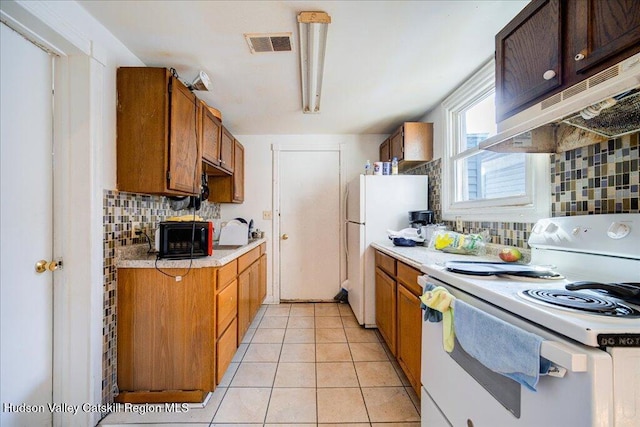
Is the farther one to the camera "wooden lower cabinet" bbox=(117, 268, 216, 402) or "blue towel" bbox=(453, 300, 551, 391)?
"wooden lower cabinet" bbox=(117, 268, 216, 402)

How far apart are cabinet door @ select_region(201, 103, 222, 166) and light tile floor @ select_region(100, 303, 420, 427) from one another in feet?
5.42

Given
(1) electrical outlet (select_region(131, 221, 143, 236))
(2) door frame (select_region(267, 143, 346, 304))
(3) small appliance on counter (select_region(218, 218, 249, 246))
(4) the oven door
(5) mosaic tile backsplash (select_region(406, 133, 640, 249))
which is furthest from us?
(2) door frame (select_region(267, 143, 346, 304))

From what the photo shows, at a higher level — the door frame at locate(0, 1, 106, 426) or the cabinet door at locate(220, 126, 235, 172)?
the cabinet door at locate(220, 126, 235, 172)

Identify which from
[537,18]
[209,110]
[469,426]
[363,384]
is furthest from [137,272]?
[537,18]

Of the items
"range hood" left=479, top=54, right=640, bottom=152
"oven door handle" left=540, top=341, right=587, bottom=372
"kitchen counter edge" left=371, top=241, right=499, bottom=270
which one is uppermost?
"range hood" left=479, top=54, right=640, bottom=152

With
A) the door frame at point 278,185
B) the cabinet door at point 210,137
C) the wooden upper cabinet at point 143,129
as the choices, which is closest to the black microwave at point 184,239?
the wooden upper cabinet at point 143,129

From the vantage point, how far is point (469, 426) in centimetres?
88

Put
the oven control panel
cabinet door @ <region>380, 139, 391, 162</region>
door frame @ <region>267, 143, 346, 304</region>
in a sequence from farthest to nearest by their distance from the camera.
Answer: door frame @ <region>267, 143, 346, 304</region>
cabinet door @ <region>380, 139, 391, 162</region>
the oven control panel

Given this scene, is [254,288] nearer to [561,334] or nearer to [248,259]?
[248,259]

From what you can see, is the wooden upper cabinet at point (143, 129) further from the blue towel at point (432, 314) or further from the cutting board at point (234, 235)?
the blue towel at point (432, 314)

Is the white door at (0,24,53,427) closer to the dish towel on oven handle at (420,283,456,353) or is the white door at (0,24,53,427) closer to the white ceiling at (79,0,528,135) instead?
the white ceiling at (79,0,528,135)

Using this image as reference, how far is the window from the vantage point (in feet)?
4.68

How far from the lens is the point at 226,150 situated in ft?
8.55

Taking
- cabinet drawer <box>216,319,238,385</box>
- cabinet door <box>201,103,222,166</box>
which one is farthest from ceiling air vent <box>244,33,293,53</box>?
cabinet drawer <box>216,319,238,385</box>
